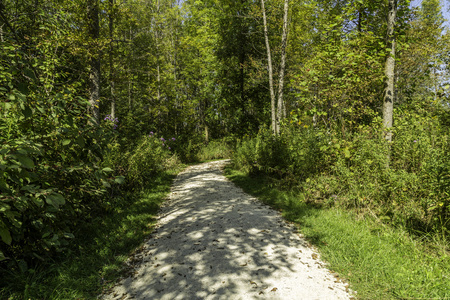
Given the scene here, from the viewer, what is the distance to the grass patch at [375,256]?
9.51 ft

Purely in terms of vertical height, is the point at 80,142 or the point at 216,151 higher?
the point at 80,142

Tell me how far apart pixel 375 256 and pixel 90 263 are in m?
4.50

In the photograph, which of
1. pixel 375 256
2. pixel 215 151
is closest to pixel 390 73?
pixel 375 256

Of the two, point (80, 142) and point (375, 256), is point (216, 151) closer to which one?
point (375, 256)

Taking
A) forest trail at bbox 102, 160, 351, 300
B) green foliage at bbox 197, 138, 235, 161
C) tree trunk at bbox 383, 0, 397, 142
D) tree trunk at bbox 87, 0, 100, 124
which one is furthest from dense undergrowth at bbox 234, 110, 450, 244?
green foliage at bbox 197, 138, 235, 161

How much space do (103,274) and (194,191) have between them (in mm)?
4695

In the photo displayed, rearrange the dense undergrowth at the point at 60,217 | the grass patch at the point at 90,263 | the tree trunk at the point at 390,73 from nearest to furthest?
the dense undergrowth at the point at 60,217, the grass patch at the point at 90,263, the tree trunk at the point at 390,73

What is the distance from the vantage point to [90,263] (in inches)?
146

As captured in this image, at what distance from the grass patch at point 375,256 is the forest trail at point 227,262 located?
28cm

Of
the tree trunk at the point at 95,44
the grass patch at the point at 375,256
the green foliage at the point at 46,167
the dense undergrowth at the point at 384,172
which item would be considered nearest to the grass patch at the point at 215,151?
the dense undergrowth at the point at 384,172

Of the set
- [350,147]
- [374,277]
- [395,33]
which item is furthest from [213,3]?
[374,277]

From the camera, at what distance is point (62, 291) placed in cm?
296

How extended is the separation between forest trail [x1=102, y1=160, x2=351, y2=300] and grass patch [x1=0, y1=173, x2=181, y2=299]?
28 centimetres

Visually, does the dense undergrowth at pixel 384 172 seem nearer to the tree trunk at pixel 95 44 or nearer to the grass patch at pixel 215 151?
the tree trunk at pixel 95 44
